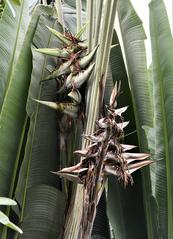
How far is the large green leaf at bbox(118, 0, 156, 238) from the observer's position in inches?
31.0

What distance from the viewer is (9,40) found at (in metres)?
0.84

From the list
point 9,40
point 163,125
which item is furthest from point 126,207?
point 9,40

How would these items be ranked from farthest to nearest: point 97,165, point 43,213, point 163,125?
point 163,125
point 43,213
point 97,165

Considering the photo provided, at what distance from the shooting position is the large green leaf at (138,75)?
0.79 m

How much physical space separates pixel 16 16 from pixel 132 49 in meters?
0.26

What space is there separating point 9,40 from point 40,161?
0.89ft

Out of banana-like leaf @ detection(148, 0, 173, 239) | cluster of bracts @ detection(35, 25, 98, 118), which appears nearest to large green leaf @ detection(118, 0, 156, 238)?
banana-like leaf @ detection(148, 0, 173, 239)

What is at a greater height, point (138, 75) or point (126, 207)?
point (138, 75)

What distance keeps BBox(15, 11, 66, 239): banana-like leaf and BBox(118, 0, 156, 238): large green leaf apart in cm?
17

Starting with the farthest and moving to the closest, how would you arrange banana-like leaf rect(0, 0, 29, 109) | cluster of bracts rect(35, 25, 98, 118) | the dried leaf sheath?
banana-like leaf rect(0, 0, 29, 109) < cluster of bracts rect(35, 25, 98, 118) < the dried leaf sheath

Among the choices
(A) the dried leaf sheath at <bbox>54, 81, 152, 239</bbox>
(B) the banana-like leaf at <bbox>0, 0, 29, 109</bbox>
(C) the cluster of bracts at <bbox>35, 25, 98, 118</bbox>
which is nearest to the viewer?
(A) the dried leaf sheath at <bbox>54, 81, 152, 239</bbox>

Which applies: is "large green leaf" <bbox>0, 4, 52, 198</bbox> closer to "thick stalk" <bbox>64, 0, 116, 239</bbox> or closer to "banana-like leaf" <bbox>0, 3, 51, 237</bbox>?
"banana-like leaf" <bbox>0, 3, 51, 237</bbox>


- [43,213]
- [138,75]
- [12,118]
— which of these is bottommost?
[43,213]

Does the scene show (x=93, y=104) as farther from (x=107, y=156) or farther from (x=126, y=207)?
(x=126, y=207)
